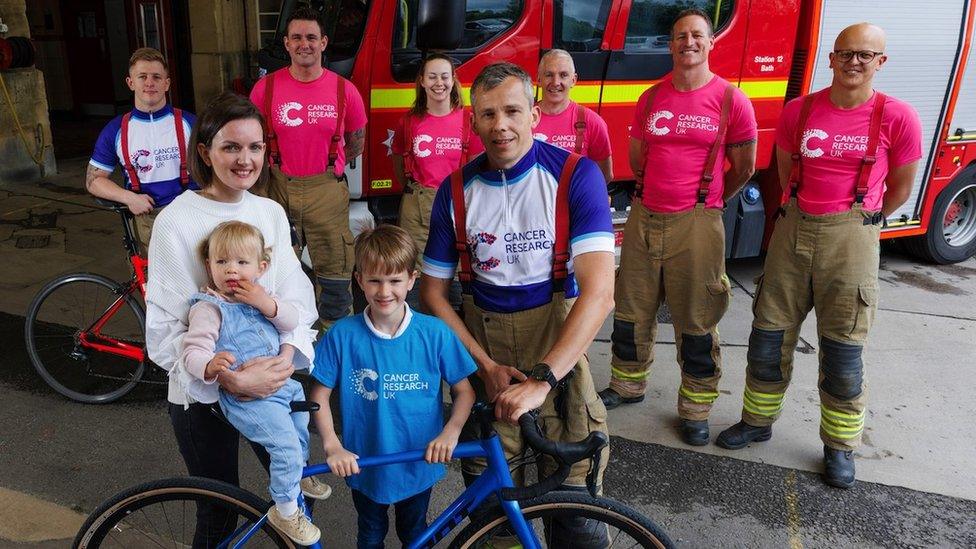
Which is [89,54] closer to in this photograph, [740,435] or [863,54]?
[740,435]

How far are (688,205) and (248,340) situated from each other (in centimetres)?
241

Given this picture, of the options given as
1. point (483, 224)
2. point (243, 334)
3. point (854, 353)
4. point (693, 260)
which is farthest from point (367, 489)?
point (854, 353)

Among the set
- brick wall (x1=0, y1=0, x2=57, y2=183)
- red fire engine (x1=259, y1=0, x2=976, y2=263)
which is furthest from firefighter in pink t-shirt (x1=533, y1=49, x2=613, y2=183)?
brick wall (x1=0, y1=0, x2=57, y2=183)

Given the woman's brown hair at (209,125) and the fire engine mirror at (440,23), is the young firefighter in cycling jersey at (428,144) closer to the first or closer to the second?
the fire engine mirror at (440,23)

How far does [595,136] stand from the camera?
4.19m

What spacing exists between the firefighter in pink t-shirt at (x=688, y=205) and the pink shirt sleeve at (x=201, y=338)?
7.93 ft

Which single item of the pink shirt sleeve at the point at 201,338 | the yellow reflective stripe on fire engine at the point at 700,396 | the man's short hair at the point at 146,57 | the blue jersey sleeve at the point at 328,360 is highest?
the man's short hair at the point at 146,57

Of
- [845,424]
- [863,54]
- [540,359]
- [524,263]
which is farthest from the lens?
[845,424]

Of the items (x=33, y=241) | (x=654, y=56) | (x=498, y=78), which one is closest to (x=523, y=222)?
(x=498, y=78)

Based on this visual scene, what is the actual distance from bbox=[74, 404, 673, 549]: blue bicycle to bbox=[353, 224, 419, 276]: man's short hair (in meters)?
0.47

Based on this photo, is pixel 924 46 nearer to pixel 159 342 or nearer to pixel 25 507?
pixel 159 342

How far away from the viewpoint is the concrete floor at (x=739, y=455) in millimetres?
3377

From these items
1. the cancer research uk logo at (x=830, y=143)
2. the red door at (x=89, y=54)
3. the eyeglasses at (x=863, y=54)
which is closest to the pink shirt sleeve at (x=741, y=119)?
the cancer research uk logo at (x=830, y=143)

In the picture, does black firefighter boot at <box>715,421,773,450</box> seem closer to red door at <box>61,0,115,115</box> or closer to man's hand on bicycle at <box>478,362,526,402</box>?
man's hand on bicycle at <box>478,362,526,402</box>
